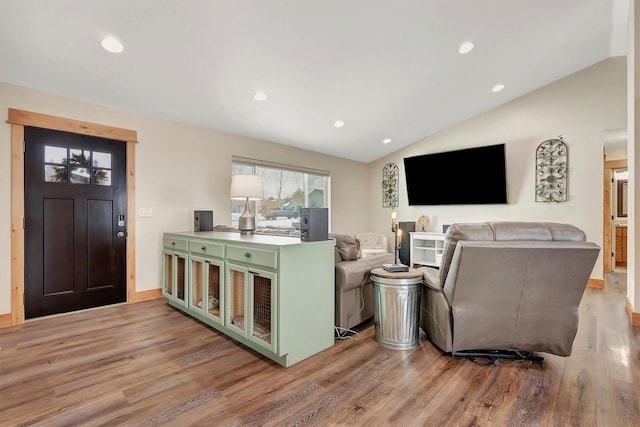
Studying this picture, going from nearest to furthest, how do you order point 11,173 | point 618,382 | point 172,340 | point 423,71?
point 618,382 → point 172,340 → point 11,173 → point 423,71

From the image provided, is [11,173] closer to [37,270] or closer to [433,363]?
[37,270]

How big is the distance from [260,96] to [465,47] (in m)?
2.36

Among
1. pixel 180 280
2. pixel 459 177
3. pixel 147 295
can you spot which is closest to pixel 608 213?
pixel 459 177

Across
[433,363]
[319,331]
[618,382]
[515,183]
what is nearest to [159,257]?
[319,331]

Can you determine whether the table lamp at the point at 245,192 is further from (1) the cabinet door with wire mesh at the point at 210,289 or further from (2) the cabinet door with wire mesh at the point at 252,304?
(2) the cabinet door with wire mesh at the point at 252,304

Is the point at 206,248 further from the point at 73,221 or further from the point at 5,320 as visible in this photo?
the point at 5,320

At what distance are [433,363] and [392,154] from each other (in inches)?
201

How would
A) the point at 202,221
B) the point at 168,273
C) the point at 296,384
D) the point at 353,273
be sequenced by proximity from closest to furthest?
the point at 296,384
the point at 353,273
the point at 168,273
the point at 202,221

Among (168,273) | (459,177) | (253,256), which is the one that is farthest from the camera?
(459,177)

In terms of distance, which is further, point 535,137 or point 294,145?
point 294,145

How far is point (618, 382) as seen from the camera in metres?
1.90

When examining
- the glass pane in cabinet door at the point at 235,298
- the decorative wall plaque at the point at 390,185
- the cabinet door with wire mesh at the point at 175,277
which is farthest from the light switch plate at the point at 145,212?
the decorative wall plaque at the point at 390,185

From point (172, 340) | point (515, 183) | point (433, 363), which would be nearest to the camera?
point (433, 363)

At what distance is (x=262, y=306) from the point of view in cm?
228
